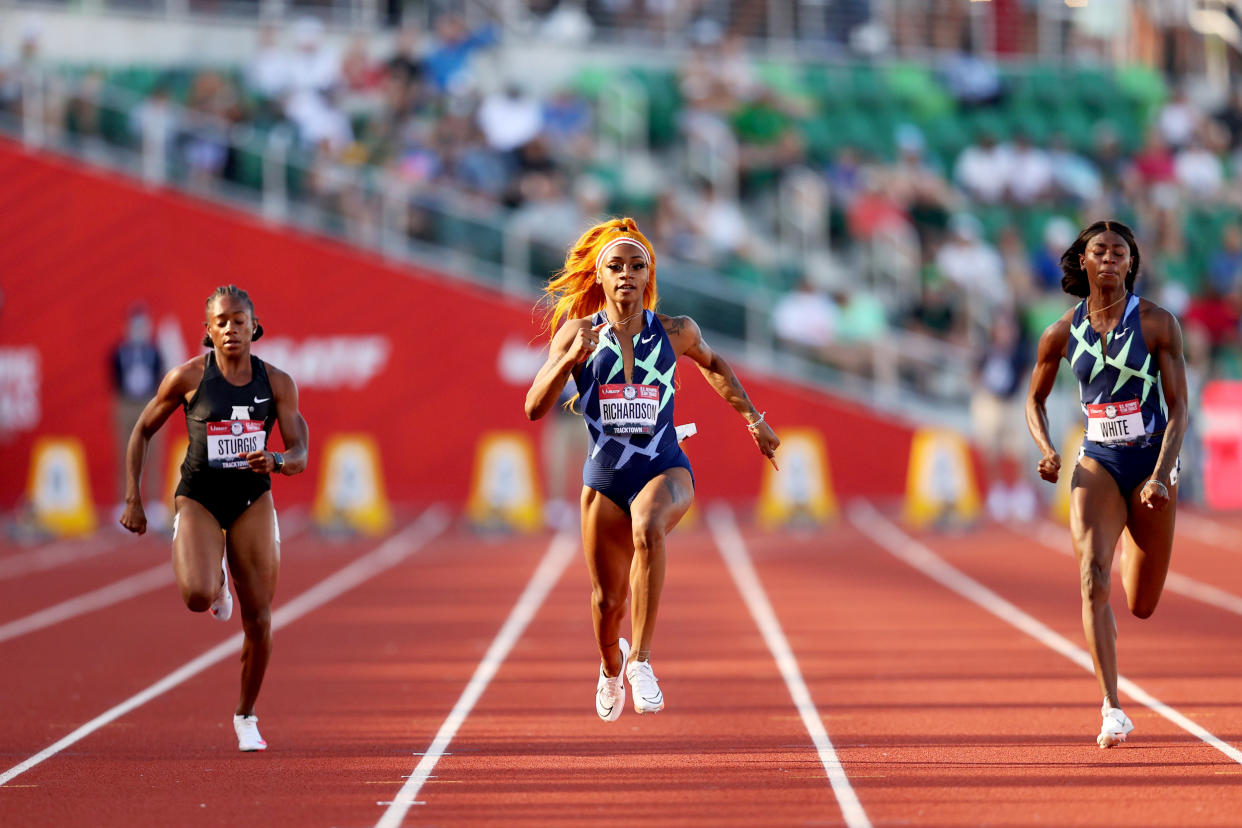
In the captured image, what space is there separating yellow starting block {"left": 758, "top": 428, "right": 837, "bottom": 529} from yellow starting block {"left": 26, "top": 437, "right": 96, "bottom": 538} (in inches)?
278

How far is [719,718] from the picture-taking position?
807 centimetres

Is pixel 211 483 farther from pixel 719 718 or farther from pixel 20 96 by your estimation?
pixel 20 96

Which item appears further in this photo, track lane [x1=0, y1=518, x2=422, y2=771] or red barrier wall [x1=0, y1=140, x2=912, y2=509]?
red barrier wall [x1=0, y1=140, x2=912, y2=509]

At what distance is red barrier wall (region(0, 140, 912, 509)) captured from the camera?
66.3 feet

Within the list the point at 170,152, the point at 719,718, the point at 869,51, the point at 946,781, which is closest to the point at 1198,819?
the point at 946,781

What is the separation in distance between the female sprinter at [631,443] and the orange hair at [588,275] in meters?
0.15

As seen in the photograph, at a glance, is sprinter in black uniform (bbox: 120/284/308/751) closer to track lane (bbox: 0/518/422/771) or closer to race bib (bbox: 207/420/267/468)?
race bib (bbox: 207/420/267/468)

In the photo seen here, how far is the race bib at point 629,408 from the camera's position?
7141 mm

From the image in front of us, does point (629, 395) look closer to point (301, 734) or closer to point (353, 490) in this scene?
point (301, 734)

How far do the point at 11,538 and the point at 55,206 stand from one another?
4.32 meters

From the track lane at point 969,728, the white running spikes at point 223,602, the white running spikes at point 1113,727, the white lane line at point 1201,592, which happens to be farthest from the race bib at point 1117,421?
the white lane line at point 1201,592

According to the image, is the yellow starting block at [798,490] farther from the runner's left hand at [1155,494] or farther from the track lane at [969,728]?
the runner's left hand at [1155,494]

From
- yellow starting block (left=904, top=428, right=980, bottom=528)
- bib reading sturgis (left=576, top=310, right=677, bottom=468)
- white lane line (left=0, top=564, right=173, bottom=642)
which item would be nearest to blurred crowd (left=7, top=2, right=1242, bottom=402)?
yellow starting block (left=904, top=428, right=980, bottom=528)

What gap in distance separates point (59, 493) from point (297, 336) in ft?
12.1
